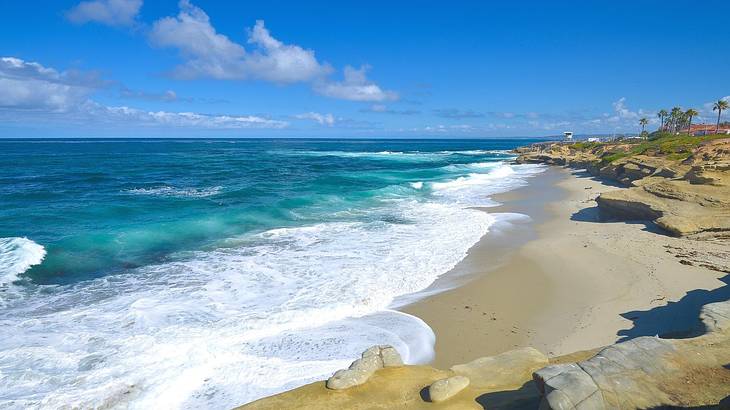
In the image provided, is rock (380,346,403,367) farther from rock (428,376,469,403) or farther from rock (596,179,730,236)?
rock (596,179,730,236)

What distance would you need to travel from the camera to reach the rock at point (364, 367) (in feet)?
19.3

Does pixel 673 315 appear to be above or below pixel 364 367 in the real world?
below

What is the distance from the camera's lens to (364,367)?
6180 mm

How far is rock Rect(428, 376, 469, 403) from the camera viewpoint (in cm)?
548

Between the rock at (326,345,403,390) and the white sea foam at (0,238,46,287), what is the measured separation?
12.7m

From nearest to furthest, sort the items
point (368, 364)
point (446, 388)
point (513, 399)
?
point (513, 399)
point (446, 388)
point (368, 364)

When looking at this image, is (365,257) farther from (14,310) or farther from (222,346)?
(14,310)

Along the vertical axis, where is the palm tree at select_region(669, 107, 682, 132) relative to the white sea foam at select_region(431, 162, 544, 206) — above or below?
above

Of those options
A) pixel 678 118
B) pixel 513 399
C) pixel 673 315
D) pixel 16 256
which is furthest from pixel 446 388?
pixel 678 118

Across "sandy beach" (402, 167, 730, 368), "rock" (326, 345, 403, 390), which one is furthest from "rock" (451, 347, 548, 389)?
"sandy beach" (402, 167, 730, 368)

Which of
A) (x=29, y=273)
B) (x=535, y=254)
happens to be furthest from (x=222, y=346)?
(x=535, y=254)

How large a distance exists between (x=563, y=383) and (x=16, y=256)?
18.2 meters

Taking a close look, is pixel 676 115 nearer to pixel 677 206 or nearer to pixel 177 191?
pixel 677 206

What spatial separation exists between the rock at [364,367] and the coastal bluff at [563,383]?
0.20 ft
